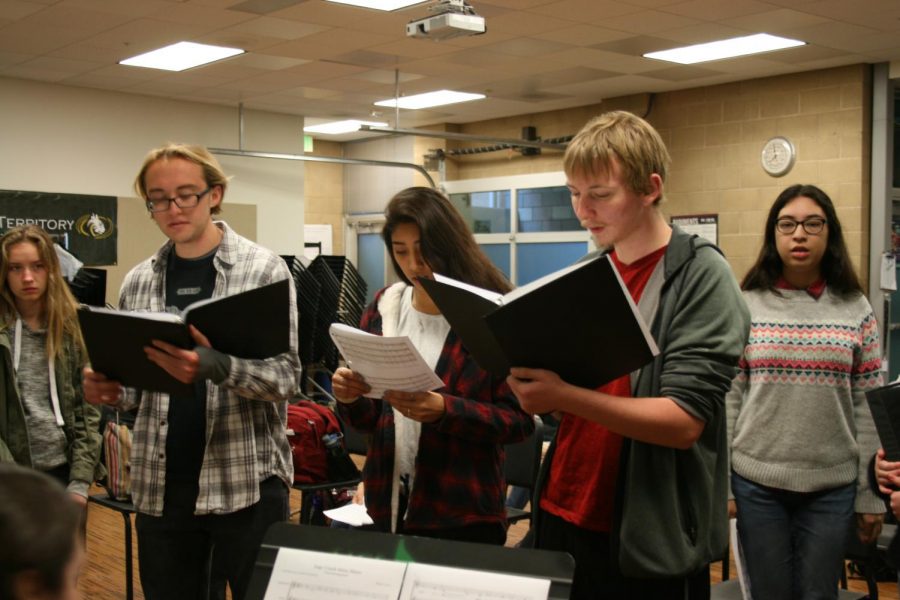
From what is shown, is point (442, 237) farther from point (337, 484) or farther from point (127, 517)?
point (127, 517)

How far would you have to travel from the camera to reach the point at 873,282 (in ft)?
25.2

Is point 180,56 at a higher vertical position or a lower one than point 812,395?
higher

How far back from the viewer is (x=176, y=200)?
224 cm

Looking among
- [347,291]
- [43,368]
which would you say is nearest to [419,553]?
[43,368]

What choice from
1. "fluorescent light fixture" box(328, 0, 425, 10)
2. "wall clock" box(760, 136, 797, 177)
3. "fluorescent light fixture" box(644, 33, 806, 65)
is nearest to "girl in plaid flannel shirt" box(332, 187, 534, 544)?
"fluorescent light fixture" box(328, 0, 425, 10)

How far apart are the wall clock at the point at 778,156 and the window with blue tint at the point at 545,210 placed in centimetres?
225

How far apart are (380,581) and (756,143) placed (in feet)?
25.1

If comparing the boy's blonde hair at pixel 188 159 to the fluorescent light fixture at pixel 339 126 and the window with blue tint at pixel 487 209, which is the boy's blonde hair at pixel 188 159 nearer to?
the window with blue tint at pixel 487 209

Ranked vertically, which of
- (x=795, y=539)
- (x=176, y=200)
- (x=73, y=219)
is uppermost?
(x=73, y=219)

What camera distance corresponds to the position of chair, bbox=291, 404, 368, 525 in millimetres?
3608

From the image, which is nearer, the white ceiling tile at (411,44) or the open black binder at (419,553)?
the open black binder at (419,553)

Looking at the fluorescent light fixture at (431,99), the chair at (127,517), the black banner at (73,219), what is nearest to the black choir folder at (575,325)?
the chair at (127,517)

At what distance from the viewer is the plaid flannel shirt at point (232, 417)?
84.9 inches

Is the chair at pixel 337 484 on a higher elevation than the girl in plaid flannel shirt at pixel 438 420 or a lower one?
lower
